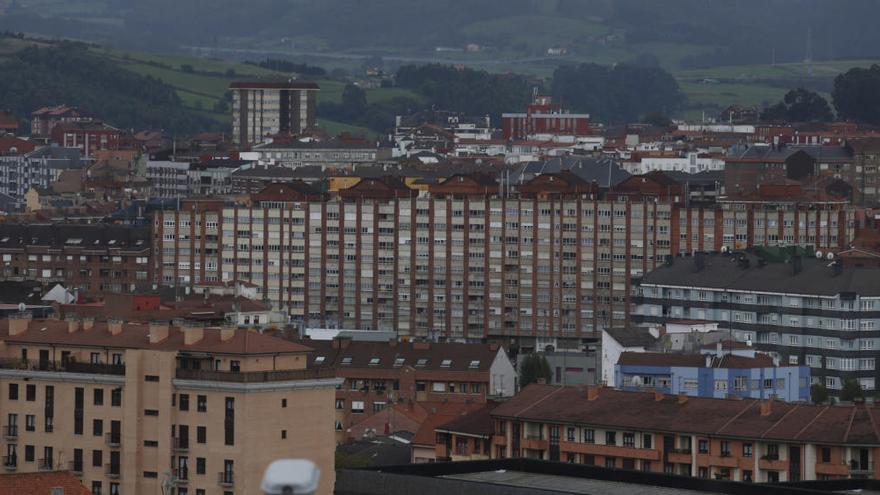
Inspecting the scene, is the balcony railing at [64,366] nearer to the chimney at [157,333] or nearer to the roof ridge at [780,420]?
the chimney at [157,333]

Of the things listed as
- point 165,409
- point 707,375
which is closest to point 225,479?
point 165,409

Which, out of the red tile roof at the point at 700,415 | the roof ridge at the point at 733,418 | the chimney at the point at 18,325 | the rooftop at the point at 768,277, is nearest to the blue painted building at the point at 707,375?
the red tile roof at the point at 700,415

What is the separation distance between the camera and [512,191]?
13275cm

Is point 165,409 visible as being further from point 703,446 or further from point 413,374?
point 413,374

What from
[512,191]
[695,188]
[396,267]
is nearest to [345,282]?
[396,267]

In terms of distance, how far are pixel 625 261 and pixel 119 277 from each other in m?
21.7

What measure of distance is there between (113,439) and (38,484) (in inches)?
332

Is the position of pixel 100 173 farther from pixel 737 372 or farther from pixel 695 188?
pixel 737 372

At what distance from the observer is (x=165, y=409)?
5019 cm

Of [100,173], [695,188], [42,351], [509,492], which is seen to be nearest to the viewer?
[509,492]

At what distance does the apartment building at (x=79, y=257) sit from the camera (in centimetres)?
12750

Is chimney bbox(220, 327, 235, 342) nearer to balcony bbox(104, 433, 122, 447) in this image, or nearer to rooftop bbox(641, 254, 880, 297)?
balcony bbox(104, 433, 122, 447)

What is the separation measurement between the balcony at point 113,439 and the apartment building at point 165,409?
0.02m

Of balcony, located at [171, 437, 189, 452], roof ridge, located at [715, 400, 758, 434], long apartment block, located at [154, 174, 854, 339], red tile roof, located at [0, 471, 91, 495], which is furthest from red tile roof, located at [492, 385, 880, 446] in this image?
long apartment block, located at [154, 174, 854, 339]
